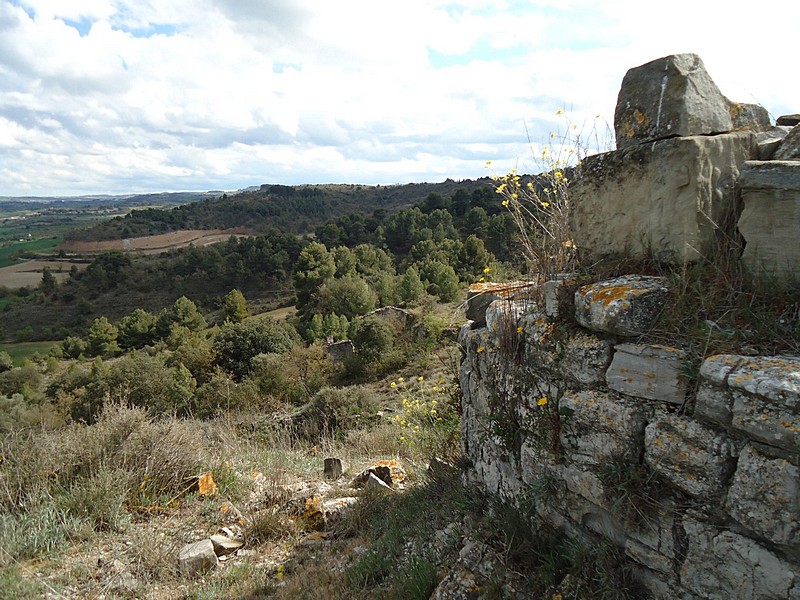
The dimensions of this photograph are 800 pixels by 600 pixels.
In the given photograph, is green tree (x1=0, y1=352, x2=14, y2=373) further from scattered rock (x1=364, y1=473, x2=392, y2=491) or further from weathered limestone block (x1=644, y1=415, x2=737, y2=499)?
weathered limestone block (x1=644, y1=415, x2=737, y2=499)

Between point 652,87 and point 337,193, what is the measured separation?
357ft

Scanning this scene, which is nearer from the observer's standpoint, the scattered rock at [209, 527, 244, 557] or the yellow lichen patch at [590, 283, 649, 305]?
the yellow lichen patch at [590, 283, 649, 305]

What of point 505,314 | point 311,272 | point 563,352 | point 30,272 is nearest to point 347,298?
point 311,272

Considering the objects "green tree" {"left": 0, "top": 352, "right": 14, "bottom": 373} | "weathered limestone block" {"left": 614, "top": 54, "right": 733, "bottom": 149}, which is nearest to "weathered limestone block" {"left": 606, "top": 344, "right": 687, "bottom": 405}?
"weathered limestone block" {"left": 614, "top": 54, "right": 733, "bottom": 149}

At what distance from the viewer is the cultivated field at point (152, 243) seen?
70812 mm

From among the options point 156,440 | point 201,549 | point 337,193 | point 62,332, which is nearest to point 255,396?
point 156,440

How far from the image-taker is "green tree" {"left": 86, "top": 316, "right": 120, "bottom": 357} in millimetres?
40312

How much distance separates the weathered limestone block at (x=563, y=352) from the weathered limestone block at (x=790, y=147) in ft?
5.07

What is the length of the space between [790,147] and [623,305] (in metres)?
1.44

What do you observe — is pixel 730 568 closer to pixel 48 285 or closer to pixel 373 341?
pixel 373 341

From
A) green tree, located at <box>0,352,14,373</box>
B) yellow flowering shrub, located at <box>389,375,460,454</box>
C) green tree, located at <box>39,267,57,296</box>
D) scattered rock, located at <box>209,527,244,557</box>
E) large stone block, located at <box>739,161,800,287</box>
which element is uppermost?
large stone block, located at <box>739,161,800,287</box>

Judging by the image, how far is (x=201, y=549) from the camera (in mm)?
4176

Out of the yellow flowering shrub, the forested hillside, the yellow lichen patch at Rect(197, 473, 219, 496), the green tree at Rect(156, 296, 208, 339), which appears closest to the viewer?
the yellow flowering shrub

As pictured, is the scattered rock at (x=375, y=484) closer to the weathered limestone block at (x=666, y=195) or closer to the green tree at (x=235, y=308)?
the weathered limestone block at (x=666, y=195)
